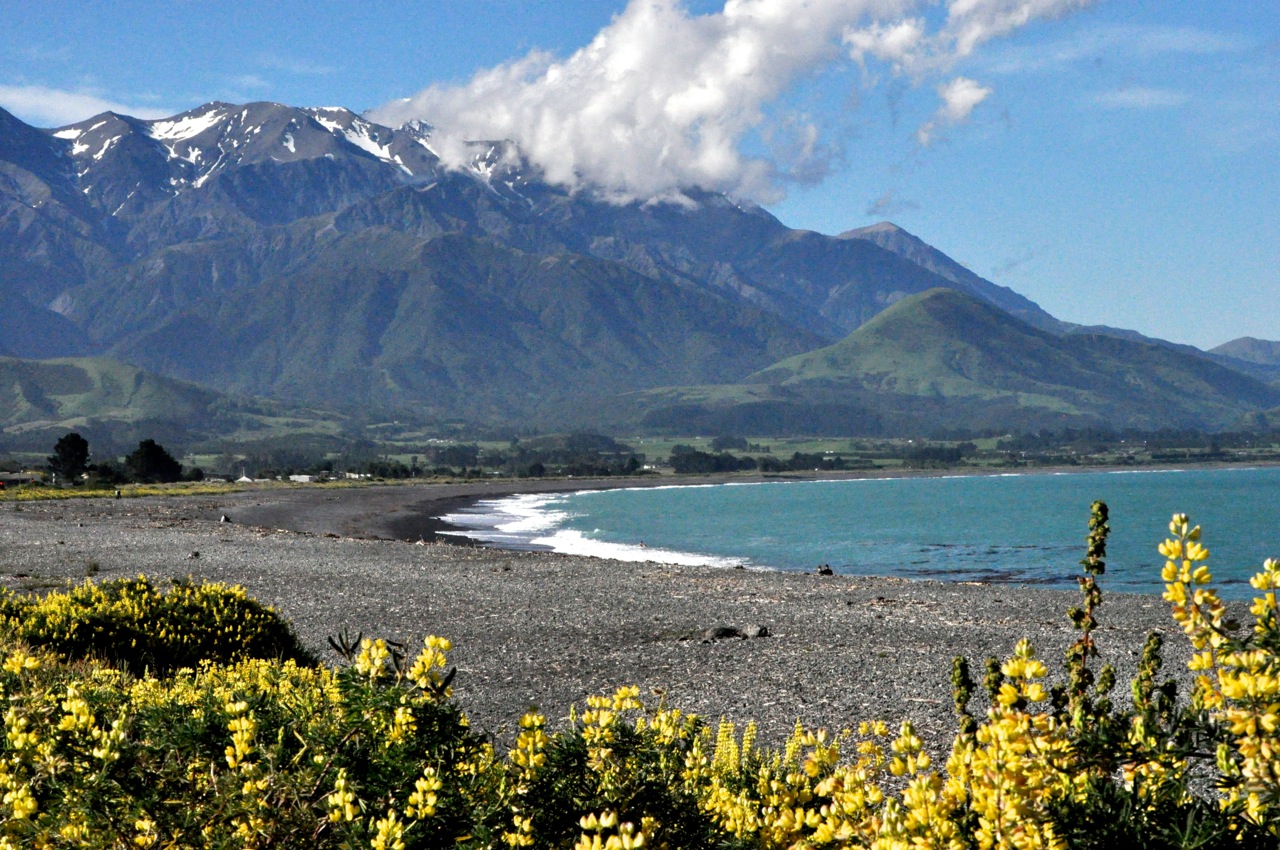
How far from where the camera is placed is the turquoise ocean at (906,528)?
2026 inches

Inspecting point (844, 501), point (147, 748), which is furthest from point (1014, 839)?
point (844, 501)

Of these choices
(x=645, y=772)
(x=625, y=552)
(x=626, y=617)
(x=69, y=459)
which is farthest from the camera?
(x=69, y=459)

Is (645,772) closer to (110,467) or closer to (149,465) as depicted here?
(110,467)

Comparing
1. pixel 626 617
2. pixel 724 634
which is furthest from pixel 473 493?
→ pixel 724 634

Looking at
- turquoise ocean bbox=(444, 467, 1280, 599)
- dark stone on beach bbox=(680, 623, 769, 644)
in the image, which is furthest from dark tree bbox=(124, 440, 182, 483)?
dark stone on beach bbox=(680, 623, 769, 644)

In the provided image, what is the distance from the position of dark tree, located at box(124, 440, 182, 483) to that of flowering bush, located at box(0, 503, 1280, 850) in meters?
112

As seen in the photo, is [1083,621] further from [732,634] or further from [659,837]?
[732,634]

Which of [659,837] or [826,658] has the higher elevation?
[659,837]

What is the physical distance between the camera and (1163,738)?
11.0ft

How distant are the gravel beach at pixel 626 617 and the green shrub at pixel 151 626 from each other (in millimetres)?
3070

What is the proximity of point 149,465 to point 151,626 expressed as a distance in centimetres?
10428

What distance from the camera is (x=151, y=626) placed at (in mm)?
14539

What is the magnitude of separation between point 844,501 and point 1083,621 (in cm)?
11888

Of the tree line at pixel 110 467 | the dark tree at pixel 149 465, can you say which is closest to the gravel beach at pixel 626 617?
the tree line at pixel 110 467
